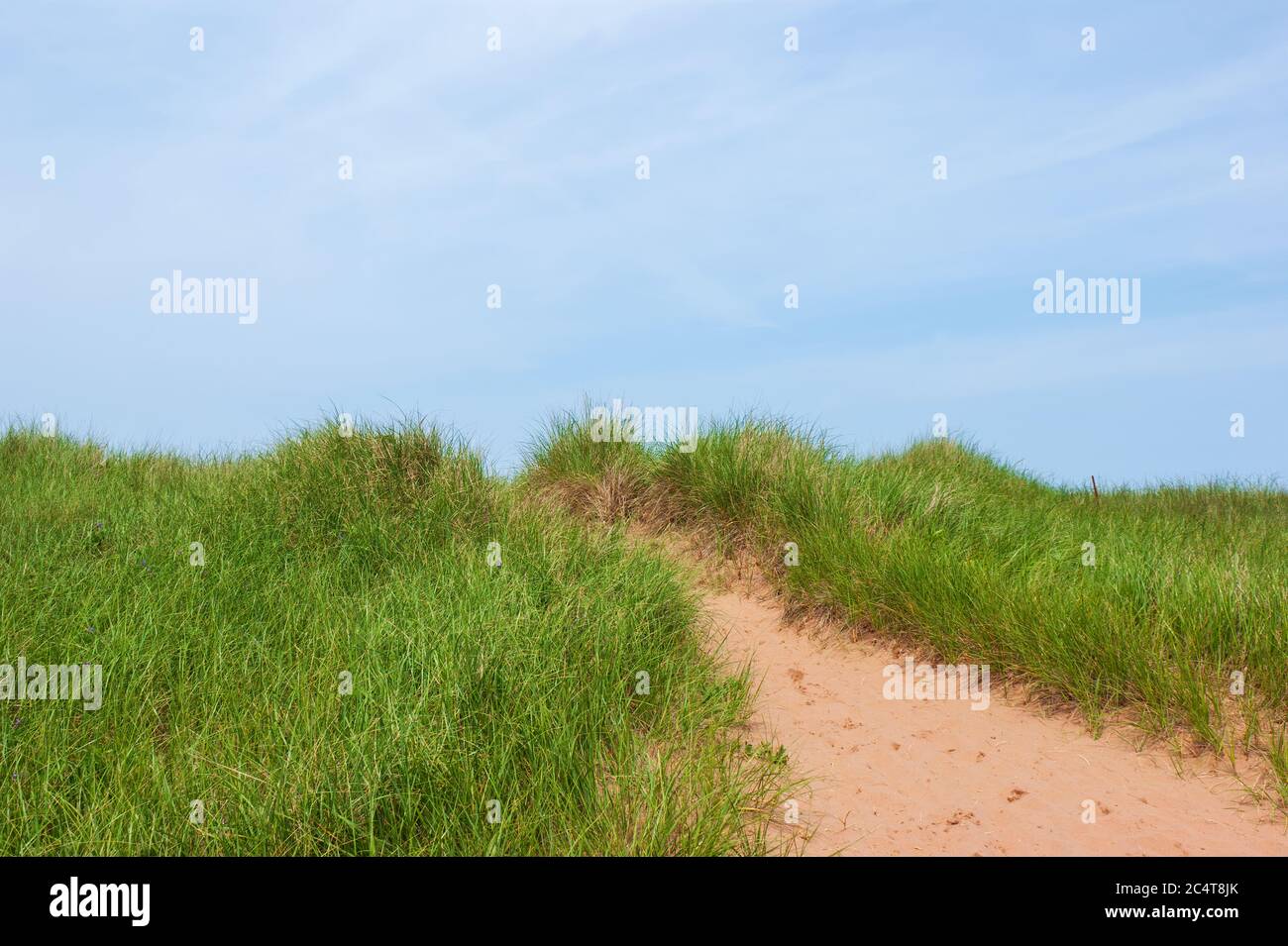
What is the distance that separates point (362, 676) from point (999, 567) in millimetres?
5119

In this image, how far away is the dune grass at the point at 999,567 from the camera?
5.61m

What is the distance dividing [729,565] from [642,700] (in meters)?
3.05

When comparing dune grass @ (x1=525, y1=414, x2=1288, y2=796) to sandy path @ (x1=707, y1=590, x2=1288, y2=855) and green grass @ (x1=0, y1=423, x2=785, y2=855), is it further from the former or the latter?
green grass @ (x1=0, y1=423, x2=785, y2=855)

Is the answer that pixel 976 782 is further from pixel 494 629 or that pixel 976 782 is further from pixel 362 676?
pixel 362 676

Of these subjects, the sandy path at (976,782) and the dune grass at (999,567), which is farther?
the dune grass at (999,567)

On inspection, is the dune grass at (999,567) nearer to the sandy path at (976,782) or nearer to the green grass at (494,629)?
the green grass at (494,629)

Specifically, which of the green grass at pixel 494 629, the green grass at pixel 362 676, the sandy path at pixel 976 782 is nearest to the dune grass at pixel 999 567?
the green grass at pixel 494 629

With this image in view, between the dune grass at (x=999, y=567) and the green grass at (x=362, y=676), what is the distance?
55.3 inches

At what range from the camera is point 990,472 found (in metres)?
12.3

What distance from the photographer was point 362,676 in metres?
4.78

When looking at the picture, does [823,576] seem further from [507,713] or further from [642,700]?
[507,713]

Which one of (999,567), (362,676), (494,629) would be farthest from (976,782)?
(362,676)
